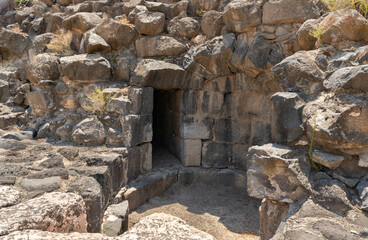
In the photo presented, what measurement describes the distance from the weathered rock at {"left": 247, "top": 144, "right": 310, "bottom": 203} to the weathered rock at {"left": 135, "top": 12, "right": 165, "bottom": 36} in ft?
11.1

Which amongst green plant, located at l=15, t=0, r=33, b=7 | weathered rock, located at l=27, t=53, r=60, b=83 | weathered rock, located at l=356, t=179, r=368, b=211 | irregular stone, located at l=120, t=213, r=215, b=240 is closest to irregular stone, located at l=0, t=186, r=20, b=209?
irregular stone, located at l=120, t=213, r=215, b=240

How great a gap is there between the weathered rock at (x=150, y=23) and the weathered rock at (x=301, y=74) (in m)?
2.94

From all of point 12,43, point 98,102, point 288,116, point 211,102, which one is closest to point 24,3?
point 12,43

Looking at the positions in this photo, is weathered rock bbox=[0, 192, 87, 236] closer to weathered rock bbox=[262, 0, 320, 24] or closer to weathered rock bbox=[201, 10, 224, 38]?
weathered rock bbox=[262, 0, 320, 24]

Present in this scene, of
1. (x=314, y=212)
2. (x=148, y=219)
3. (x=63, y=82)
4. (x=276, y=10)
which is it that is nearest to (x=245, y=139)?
(x=276, y=10)

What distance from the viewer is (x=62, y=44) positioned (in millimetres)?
5152

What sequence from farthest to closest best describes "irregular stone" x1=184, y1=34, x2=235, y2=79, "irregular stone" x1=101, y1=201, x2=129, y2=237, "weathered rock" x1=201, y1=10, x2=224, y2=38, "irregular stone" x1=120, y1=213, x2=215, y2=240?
"weathered rock" x1=201, y1=10, x2=224, y2=38
"irregular stone" x1=184, y1=34, x2=235, y2=79
"irregular stone" x1=101, y1=201, x2=129, y2=237
"irregular stone" x1=120, y1=213, x2=215, y2=240

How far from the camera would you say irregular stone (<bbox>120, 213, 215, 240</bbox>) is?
1.51 m

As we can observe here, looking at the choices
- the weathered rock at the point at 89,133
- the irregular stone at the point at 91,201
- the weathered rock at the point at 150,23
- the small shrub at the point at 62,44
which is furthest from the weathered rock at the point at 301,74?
the small shrub at the point at 62,44

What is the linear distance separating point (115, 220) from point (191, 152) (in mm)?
2287

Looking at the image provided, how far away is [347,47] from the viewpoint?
268 cm

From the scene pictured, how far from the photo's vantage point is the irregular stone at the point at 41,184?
2.45 m

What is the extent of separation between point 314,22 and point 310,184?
72.8 inches

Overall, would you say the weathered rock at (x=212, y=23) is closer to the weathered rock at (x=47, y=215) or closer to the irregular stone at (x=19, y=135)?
the irregular stone at (x=19, y=135)
